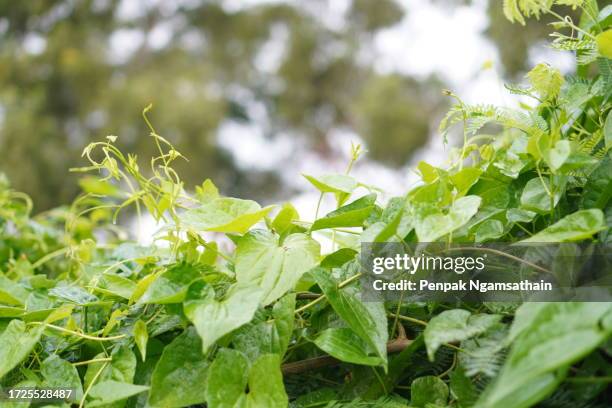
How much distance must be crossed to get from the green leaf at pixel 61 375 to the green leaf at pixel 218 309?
4.9 inches

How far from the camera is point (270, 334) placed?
0.38 m

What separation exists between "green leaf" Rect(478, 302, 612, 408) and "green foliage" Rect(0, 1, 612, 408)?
15mm

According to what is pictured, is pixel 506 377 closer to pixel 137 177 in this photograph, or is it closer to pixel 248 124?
pixel 137 177

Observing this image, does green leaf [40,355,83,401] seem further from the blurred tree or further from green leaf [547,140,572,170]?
the blurred tree

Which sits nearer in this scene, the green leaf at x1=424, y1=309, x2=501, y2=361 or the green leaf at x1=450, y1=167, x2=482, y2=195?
the green leaf at x1=424, y1=309, x2=501, y2=361

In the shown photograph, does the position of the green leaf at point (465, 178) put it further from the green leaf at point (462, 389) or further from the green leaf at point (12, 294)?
the green leaf at point (12, 294)

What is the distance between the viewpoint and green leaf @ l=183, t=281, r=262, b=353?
0.33m

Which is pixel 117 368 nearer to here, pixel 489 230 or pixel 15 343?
pixel 15 343

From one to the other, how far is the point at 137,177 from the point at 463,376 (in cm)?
27

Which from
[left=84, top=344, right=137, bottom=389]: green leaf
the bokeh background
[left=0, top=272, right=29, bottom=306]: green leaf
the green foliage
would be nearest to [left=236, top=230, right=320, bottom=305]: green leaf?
the green foliage

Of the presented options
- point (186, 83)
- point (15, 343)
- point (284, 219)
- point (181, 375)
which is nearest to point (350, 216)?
point (284, 219)

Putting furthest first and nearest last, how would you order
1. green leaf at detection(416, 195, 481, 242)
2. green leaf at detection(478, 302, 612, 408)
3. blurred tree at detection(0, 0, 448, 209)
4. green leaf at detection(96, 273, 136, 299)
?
blurred tree at detection(0, 0, 448, 209) < green leaf at detection(96, 273, 136, 299) < green leaf at detection(416, 195, 481, 242) < green leaf at detection(478, 302, 612, 408)

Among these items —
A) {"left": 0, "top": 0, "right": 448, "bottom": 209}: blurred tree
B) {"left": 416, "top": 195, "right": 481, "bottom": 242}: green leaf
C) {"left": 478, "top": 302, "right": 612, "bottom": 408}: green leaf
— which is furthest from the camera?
{"left": 0, "top": 0, "right": 448, "bottom": 209}: blurred tree
